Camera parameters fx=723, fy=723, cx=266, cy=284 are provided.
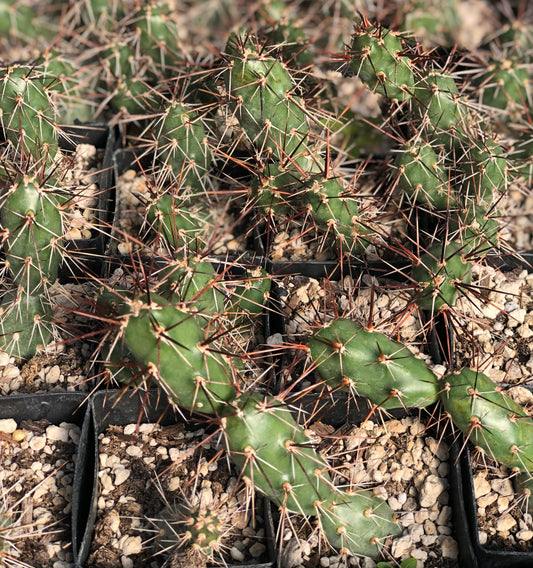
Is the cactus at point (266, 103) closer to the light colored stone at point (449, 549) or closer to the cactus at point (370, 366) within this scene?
the cactus at point (370, 366)

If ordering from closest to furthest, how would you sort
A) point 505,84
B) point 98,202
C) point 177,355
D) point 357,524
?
point 177,355
point 357,524
point 98,202
point 505,84

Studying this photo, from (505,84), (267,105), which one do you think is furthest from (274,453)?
(505,84)

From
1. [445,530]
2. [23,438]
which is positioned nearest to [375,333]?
[445,530]

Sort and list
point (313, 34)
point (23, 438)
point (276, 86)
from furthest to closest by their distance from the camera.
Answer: point (313, 34) → point (276, 86) → point (23, 438)

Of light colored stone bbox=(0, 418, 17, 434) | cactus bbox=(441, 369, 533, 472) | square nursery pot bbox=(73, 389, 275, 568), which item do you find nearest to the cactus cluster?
cactus bbox=(441, 369, 533, 472)

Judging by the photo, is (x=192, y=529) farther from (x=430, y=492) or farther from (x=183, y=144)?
(x=183, y=144)

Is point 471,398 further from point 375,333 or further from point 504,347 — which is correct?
point 504,347

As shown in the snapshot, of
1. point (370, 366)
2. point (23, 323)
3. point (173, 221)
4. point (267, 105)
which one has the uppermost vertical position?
point (267, 105)

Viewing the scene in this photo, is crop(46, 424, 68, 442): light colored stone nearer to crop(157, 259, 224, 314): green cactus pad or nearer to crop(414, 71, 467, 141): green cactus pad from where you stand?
crop(157, 259, 224, 314): green cactus pad
